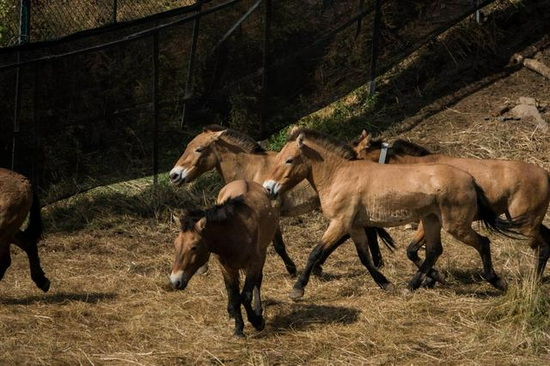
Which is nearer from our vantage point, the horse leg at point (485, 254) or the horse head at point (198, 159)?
the horse leg at point (485, 254)

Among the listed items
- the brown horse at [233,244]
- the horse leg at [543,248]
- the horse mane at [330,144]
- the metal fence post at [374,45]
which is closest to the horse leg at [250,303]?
the brown horse at [233,244]

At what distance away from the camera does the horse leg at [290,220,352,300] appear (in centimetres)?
900

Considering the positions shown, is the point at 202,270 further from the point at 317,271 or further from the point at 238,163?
the point at 238,163

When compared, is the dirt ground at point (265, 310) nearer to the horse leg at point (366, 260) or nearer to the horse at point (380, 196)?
the horse leg at point (366, 260)

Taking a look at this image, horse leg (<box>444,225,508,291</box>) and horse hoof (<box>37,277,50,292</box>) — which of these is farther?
horse hoof (<box>37,277,50,292</box>)

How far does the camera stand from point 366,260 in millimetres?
9297

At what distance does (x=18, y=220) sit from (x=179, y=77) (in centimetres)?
484

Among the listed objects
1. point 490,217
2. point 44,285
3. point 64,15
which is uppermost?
point 490,217

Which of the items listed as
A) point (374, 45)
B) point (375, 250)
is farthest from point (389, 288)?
point (374, 45)

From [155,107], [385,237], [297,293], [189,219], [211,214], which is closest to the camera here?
[189,219]

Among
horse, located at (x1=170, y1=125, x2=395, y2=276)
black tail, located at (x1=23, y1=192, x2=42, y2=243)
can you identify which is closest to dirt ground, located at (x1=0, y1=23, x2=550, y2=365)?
black tail, located at (x1=23, y1=192, x2=42, y2=243)

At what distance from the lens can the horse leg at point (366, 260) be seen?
922 centimetres

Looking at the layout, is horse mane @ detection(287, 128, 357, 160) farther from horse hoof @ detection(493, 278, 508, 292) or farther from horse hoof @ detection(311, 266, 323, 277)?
horse hoof @ detection(493, 278, 508, 292)

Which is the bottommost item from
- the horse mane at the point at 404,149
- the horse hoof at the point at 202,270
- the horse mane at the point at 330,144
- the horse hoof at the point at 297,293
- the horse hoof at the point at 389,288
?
the horse hoof at the point at 202,270
